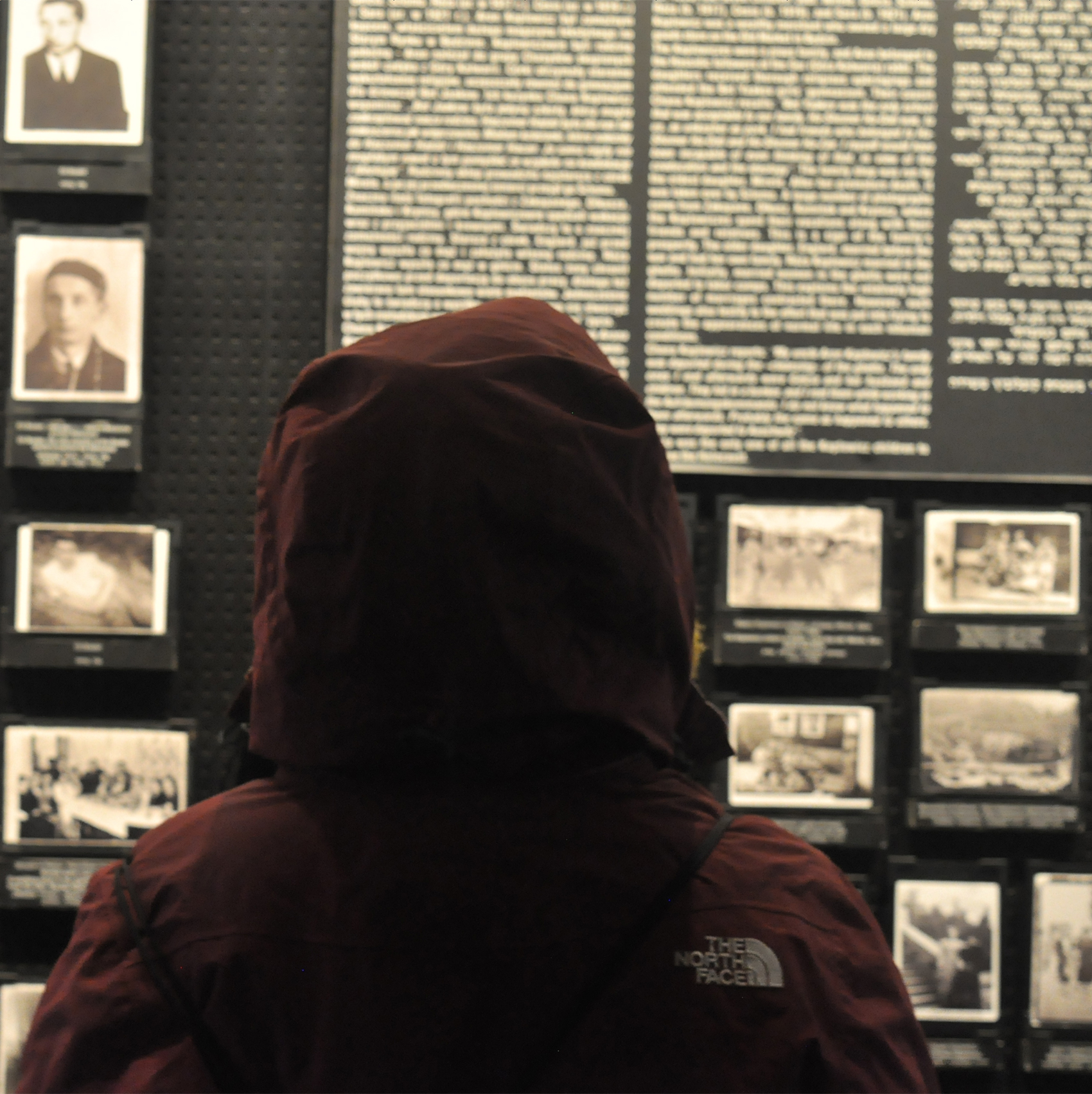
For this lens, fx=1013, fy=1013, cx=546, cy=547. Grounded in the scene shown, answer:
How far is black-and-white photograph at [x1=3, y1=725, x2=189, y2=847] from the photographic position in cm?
213

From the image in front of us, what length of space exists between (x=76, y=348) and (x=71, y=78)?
0.57m

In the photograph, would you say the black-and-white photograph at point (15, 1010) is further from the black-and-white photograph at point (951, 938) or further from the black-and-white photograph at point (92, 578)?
the black-and-white photograph at point (951, 938)

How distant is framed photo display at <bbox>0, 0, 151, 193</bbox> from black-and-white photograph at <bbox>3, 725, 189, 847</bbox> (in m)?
1.16

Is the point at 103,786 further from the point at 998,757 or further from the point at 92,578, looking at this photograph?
the point at 998,757

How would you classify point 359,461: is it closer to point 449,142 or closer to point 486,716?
point 486,716

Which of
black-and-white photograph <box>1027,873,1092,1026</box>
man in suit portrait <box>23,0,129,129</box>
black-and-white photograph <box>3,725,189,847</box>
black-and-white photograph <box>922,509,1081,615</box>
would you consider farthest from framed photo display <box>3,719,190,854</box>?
black-and-white photograph <box>1027,873,1092,1026</box>

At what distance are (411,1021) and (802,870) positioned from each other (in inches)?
14.0

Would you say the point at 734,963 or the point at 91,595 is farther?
the point at 91,595

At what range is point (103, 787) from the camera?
2.14m

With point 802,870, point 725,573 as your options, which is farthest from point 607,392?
point 725,573

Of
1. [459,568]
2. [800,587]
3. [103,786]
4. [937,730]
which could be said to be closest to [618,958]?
[459,568]

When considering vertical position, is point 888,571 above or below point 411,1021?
above

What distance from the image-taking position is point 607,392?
A: 928 millimetres

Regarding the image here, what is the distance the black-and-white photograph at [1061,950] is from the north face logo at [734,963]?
161cm
